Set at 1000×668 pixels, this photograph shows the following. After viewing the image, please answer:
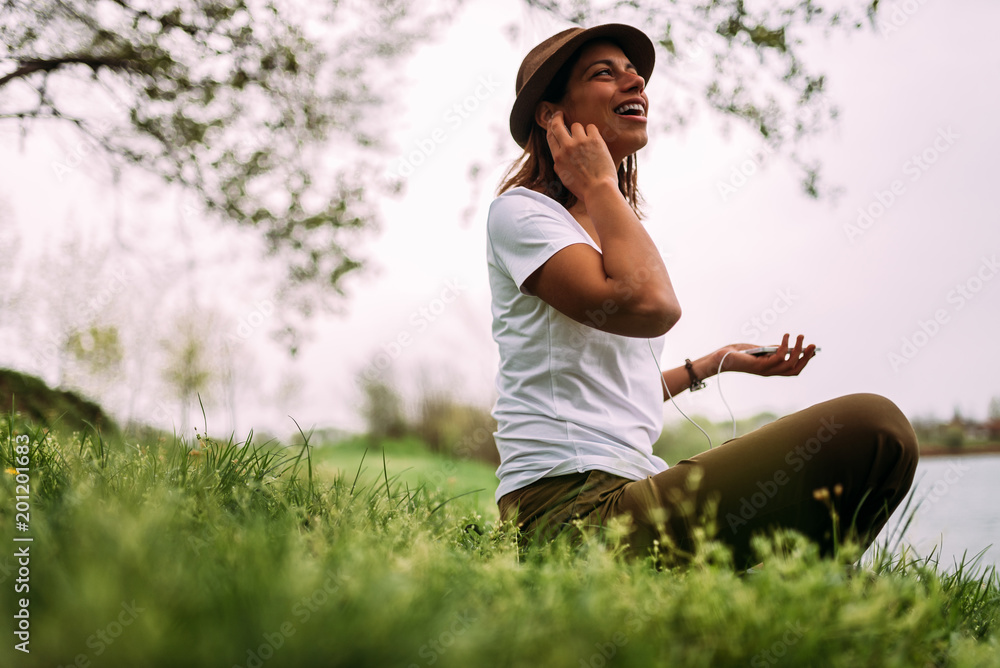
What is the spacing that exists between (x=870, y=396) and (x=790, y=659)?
2.89ft

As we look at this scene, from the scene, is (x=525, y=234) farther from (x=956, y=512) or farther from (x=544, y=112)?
(x=956, y=512)

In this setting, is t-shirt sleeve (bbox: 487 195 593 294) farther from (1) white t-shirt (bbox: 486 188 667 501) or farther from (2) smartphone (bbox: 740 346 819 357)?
(2) smartphone (bbox: 740 346 819 357)

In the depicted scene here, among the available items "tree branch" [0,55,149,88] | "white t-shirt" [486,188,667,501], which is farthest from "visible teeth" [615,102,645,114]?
"tree branch" [0,55,149,88]

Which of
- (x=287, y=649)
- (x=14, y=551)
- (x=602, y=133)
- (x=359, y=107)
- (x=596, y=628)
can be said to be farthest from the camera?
(x=359, y=107)

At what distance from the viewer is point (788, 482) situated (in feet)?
6.06

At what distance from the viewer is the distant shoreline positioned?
4395 mm

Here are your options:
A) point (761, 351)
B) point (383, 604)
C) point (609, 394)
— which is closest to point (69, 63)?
point (609, 394)

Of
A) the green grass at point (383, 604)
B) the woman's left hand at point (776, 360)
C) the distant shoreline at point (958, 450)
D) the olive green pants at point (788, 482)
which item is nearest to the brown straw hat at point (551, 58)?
the woman's left hand at point (776, 360)

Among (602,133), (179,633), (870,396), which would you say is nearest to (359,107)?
(602,133)

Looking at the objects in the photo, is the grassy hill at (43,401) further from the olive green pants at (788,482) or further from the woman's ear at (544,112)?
the olive green pants at (788,482)

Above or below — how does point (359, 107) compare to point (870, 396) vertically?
above

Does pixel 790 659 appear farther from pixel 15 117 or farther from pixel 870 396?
pixel 15 117

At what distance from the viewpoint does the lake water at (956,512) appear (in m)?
2.42

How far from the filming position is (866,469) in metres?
1.84
